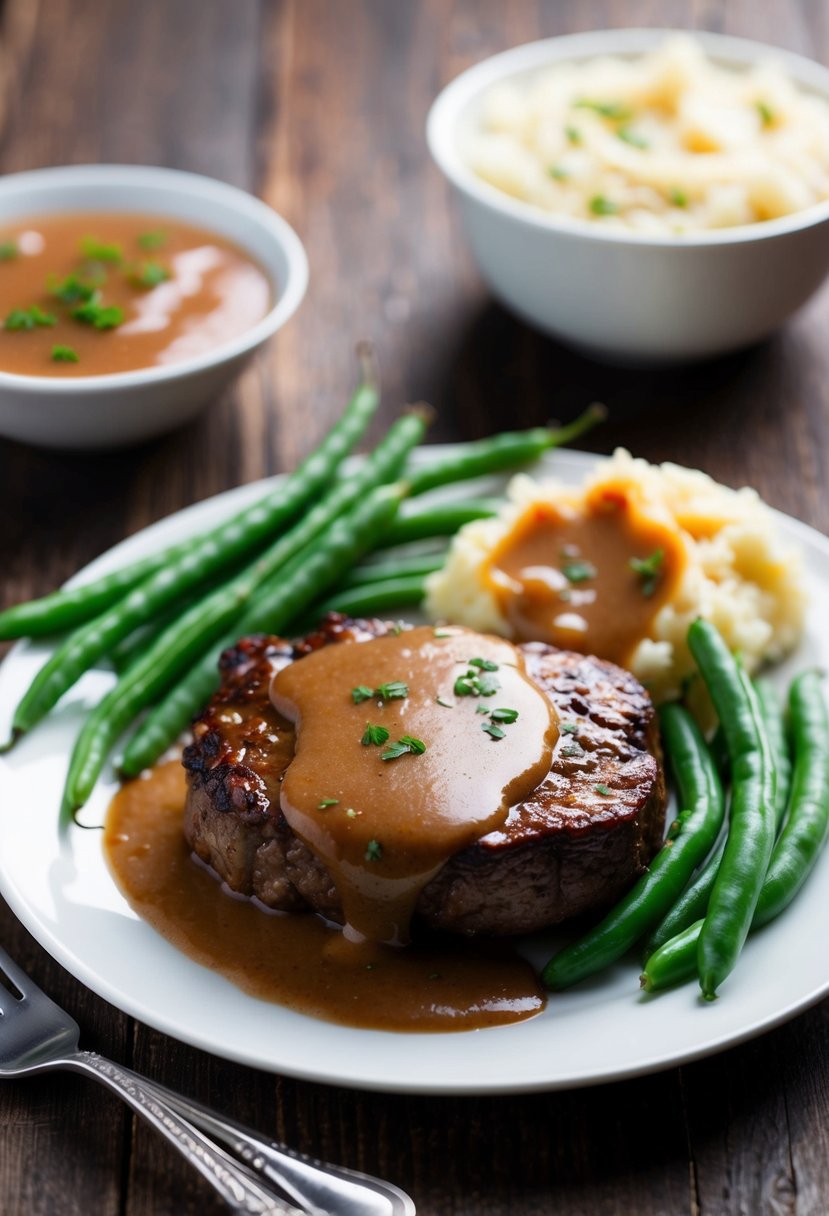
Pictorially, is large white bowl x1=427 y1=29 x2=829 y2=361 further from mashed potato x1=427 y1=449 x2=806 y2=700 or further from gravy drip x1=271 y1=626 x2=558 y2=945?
gravy drip x1=271 y1=626 x2=558 y2=945

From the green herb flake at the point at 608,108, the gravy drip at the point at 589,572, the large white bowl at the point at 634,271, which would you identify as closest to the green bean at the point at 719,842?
the gravy drip at the point at 589,572

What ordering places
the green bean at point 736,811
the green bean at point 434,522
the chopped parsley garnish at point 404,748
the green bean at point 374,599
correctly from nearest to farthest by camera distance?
the green bean at point 736,811
the chopped parsley garnish at point 404,748
the green bean at point 374,599
the green bean at point 434,522

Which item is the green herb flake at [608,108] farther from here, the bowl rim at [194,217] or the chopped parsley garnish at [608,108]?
the bowl rim at [194,217]

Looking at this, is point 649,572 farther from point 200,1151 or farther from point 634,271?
point 200,1151

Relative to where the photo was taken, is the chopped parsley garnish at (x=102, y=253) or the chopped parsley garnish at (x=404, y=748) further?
the chopped parsley garnish at (x=102, y=253)

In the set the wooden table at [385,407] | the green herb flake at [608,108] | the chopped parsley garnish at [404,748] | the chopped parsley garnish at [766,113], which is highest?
the chopped parsley garnish at [766,113]

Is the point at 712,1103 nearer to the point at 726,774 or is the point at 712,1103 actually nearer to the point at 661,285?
the point at 726,774

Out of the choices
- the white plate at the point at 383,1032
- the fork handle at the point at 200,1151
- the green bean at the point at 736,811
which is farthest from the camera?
the green bean at the point at 736,811
